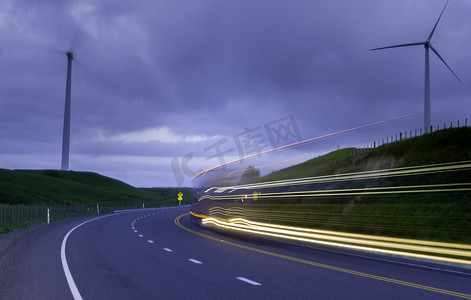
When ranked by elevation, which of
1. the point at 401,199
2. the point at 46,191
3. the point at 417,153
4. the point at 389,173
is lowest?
the point at 401,199

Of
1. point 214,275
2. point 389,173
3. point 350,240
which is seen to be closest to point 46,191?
point 389,173

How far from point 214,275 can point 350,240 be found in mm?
8267

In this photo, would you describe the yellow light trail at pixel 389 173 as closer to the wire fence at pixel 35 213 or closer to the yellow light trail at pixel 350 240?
the yellow light trail at pixel 350 240

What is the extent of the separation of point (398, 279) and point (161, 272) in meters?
5.79

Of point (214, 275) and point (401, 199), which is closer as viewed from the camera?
point (214, 275)

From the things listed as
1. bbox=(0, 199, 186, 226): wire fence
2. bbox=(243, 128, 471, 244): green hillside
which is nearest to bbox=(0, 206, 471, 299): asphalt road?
bbox=(243, 128, 471, 244): green hillside

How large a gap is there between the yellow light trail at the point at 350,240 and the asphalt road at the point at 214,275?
102cm

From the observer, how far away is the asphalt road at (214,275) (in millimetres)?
9148

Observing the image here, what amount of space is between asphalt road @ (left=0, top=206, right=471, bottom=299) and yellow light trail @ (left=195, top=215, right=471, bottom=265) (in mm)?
1017

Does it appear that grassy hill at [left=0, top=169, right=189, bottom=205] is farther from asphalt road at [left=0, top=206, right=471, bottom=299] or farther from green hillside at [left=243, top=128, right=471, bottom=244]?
asphalt road at [left=0, top=206, right=471, bottom=299]

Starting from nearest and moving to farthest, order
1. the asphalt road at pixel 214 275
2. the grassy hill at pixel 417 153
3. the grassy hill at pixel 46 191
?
the asphalt road at pixel 214 275 → the grassy hill at pixel 417 153 → the grassy hill at pixel 46 191

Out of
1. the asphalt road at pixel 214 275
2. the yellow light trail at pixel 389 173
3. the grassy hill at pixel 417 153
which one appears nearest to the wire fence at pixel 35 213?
the yellow light trail at pixel 389 173

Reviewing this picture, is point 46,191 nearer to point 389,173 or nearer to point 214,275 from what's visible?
point 389,173

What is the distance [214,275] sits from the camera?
11375mm
